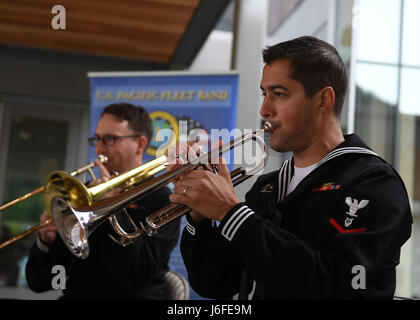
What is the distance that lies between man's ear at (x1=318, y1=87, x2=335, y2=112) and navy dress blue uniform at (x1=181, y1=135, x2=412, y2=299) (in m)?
0.12

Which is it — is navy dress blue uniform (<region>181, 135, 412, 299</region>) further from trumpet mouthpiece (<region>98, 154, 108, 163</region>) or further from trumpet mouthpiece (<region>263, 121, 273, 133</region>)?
trumpet mouthpiece (<region>98, 154, 108, 163</region>)

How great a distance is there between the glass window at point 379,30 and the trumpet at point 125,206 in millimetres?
2797

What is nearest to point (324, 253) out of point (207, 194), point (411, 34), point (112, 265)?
point (207, 194)

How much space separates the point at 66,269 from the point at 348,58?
8.12 feet

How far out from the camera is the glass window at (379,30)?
13.5 feet

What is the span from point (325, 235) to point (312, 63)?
508 mm

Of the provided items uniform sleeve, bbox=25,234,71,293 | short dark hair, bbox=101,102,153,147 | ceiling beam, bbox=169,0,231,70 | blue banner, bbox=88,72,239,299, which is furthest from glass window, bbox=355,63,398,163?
uniform sleeve, bbox=25,234,71,293

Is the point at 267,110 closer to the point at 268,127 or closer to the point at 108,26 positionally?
the point at 268,127

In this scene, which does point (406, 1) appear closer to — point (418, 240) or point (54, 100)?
point (418, 240)

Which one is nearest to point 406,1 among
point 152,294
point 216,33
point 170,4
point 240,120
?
point 240,120

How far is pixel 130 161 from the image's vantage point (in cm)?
288

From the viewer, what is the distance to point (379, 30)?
4.22 meters

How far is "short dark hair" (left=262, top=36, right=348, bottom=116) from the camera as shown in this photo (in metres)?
1.54

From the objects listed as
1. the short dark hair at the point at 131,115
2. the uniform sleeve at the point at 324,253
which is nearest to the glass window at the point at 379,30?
the short dark hair at the point at 131,115
